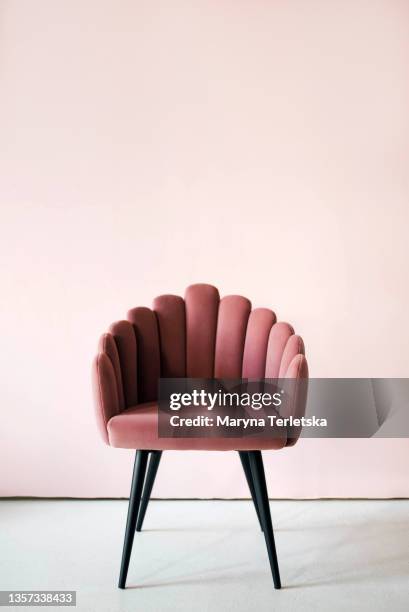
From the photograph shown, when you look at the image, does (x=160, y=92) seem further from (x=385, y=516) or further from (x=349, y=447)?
(x=385, y=516)

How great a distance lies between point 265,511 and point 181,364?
24.0 inches

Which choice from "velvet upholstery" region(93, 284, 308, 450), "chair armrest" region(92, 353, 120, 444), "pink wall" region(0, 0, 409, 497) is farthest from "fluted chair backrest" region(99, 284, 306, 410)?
"pink wall" region(0, 0, 409, 497)

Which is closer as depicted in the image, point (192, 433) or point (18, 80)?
point (192, 433)

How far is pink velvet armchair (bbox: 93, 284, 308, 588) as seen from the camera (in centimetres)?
159

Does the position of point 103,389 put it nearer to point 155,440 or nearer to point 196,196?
point 155,440

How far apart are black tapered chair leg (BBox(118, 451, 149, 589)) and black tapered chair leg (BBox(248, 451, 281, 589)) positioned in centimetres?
32

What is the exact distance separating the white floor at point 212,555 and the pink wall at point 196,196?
182 millimetres

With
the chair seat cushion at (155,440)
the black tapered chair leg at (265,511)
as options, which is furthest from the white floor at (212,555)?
the chair seat cushion at (155,440)

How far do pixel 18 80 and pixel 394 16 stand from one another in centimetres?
168

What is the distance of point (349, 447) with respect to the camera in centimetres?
242

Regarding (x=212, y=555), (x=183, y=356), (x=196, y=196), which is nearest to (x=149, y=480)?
(x=212, y=555)

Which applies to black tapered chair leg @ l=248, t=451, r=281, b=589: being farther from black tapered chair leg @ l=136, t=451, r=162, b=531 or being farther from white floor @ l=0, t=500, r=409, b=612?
black tapered chair leg @ l=136, t=451, r=162, b=531

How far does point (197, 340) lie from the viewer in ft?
6.65

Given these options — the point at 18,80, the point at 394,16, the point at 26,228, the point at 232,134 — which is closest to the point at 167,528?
the point at 26,228
